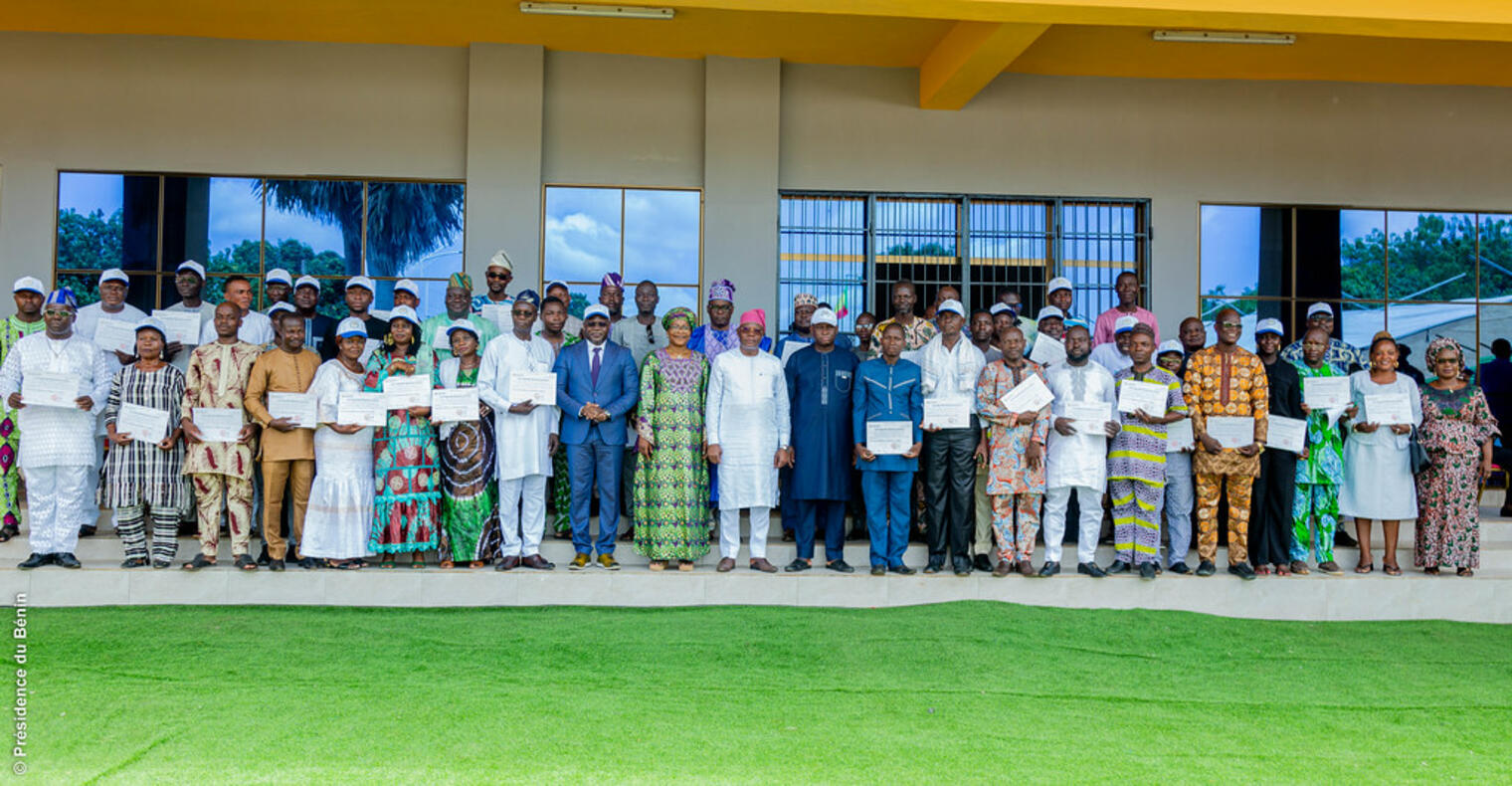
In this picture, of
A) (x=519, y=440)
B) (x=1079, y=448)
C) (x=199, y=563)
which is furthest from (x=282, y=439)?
(x=1079, y=448)

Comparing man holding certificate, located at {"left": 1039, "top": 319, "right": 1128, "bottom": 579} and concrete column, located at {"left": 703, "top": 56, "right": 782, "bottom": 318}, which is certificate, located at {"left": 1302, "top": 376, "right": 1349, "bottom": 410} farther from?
concrete column, located at {"left": 703, "top": 56, "right": 782, "bottom": 318}

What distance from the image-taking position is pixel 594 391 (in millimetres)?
7418

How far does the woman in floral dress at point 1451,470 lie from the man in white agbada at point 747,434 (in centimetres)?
445

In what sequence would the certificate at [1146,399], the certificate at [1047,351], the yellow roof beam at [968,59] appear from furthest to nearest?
1. the yellow roof beam at [968,59]
2. the certificate at [1047,351]
3. the certificate at [1146,399]

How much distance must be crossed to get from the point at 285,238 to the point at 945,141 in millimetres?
6007

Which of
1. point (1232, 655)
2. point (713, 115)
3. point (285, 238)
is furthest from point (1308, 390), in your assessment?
point (285, 238)

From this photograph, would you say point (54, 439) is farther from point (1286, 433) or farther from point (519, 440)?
point (1286, 433)

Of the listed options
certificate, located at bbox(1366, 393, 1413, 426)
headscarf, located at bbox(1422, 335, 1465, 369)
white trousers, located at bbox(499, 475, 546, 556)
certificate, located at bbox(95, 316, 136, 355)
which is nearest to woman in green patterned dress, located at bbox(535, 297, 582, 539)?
white trousers, located at bbox(499, 475, 546, 556)

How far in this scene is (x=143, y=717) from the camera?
179 inches

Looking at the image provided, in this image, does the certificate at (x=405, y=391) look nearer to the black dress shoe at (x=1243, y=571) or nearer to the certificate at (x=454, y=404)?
the certificate at (x=454, y=404)

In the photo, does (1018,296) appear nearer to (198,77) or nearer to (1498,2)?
(1498,2)

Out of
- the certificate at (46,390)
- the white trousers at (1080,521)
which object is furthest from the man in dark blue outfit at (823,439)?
the certificate at (46,390)

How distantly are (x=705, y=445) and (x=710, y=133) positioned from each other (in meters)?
3.67

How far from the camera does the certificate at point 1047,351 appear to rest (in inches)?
319
